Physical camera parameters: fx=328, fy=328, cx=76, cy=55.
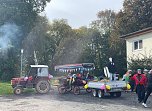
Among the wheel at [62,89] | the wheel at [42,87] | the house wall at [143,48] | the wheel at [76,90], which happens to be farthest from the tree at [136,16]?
the wheel at [42,87]

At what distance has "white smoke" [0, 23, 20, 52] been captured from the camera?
31.4 m

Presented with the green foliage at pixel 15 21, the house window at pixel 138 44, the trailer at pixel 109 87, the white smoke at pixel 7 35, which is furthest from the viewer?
the green foliage at pixel 15 21

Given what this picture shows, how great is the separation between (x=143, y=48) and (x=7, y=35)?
42.9 ft

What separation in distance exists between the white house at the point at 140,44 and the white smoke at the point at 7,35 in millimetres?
11769

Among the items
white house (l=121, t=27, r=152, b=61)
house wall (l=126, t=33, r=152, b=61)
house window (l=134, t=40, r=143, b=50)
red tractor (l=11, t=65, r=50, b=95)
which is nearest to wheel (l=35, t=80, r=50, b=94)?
red tractor (l=11, t=65, r=50, b=95)

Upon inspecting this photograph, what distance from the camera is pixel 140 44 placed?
105 ft

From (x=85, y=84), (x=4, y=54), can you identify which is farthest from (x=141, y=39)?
(x=4, y=54)

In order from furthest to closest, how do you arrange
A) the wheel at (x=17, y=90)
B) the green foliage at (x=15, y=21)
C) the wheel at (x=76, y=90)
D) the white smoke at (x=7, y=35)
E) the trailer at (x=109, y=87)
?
the green foliage at (x=15, y=21) → the white smoke at (x=7, y=35) → the wheel at (x=76, y=90) → the wheel at (x=17, y=90) → the trailer at (x=109, y=87)

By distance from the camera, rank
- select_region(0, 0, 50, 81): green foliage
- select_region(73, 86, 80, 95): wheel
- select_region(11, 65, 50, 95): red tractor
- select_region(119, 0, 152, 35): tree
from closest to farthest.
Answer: select_region(73, 86, 80, 95): wheel
select_region(11, 65, 50, 95): red tractor
select_region(0, 0, 50, 81): green foliage
select_region(119, 0, 152, 35): tree

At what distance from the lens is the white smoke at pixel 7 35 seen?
31391 millimetres

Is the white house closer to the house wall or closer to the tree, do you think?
the house wall

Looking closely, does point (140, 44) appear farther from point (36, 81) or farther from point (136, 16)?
point (136, 16)

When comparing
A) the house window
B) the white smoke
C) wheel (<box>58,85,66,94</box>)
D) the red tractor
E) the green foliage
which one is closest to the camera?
the red tractor

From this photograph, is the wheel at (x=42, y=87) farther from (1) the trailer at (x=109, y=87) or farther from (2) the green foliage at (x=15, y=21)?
(2) the green foliage at (x=15, y=21)
